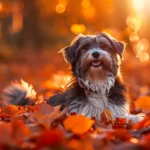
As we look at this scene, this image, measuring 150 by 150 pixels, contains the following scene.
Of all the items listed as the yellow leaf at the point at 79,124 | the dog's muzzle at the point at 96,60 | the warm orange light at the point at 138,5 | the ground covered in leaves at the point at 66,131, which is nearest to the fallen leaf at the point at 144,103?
the ground covered in leaves at the point at 66,131

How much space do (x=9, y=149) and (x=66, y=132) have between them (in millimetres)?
727

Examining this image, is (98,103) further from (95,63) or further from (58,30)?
(58,30)

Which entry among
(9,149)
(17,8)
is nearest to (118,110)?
(9,149)

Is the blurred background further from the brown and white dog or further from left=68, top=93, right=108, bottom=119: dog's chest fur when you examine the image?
left=68, top=93, right=108, bottom=119: dog's chest fur

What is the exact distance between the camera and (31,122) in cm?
542

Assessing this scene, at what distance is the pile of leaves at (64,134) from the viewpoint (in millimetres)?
3840

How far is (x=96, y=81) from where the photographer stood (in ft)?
24.6

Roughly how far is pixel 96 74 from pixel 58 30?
87.8 ft

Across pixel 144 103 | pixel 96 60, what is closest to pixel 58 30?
pixel 144 103

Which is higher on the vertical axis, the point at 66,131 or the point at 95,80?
the point at 95,80

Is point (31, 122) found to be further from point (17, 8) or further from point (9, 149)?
point (17, 8)

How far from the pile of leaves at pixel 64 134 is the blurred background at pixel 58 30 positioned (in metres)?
12.9

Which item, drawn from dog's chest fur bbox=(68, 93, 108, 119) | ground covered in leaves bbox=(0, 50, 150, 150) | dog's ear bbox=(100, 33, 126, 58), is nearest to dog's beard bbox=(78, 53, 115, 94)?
dog's chest fur bbox=(68, 93, 108, 119)

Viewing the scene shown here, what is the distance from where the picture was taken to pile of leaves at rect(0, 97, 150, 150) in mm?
3840
